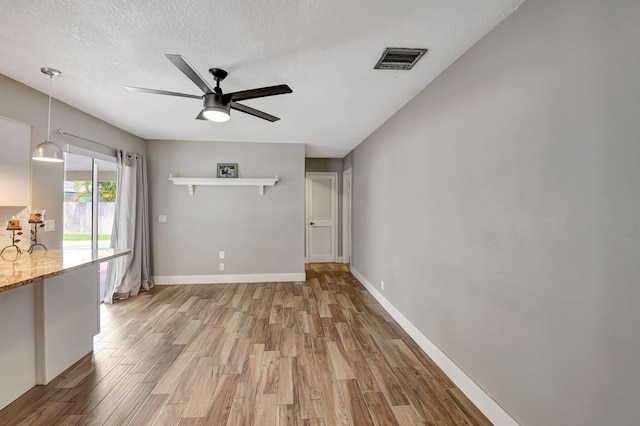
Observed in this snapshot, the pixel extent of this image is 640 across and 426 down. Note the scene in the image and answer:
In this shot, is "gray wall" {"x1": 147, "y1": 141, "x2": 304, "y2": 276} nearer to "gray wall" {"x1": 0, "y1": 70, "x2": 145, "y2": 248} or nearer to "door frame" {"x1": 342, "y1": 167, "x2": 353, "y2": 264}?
"gray wall" {"x1": 0, "y1": 70, "x2": 145, "y2": 248}

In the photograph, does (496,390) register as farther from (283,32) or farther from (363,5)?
(283,32)

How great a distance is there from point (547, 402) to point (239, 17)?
2.69 m

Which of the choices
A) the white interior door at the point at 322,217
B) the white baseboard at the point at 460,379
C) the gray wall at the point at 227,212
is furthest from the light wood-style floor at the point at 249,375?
the white interior door at the point at 322,217

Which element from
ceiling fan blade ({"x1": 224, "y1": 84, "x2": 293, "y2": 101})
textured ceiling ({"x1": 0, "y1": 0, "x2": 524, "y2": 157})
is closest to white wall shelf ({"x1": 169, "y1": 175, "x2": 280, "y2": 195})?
textured ceiling ({"x1": 0, "y1": 0, "x2": 524, "y2": 157})

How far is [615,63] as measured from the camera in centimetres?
114

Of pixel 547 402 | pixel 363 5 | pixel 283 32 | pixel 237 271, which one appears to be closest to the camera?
pixel 547 402

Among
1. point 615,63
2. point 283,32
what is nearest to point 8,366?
point 283,32

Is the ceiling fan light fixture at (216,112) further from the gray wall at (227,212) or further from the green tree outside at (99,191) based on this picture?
the gray wall at (227,212)

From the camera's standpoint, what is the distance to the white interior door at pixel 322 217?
6.84 meters

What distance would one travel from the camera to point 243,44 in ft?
6.60

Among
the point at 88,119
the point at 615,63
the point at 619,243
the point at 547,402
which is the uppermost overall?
the point at 88,119

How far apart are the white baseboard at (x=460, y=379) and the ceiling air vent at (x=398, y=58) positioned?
2375 millimetres

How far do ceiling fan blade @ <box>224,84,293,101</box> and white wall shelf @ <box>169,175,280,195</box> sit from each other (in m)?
2.63

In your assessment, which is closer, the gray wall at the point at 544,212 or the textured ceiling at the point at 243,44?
the gray wall at the point at 544,212
